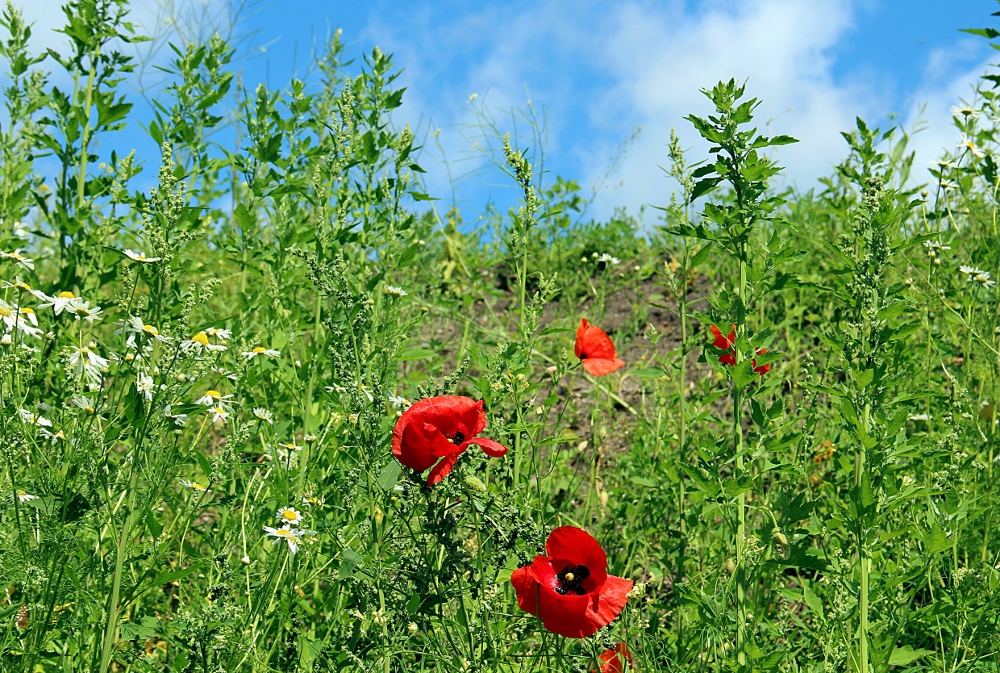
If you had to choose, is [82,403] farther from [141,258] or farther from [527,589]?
[527,589]

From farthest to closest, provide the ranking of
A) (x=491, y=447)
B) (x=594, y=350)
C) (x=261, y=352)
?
(x=261, y=352) → (x=594, y=350) → (x=491, y=447)

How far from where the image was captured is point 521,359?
2258 millimetres

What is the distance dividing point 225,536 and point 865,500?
1579 millimetres

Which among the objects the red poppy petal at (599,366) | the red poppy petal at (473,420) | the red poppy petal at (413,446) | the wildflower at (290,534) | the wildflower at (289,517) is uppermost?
the red poppy petal at (599,366)

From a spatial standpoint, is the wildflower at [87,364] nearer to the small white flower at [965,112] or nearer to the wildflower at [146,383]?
the wildflower at [146,383]

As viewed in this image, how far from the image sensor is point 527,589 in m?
1.60

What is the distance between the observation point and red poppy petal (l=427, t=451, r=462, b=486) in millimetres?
1524

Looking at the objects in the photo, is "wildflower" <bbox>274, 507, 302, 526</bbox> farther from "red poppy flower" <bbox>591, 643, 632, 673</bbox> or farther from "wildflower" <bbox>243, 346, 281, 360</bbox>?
"red poppy flower" <bbox>591, 643, 632, 673</bbox>

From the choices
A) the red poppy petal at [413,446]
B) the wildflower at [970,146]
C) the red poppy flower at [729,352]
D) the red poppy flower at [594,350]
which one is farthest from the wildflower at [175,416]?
the wildflower at [970,146]

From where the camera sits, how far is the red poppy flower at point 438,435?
1521 mm

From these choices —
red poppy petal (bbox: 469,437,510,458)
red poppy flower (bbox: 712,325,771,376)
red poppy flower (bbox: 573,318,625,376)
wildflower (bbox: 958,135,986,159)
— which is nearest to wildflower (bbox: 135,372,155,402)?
red poppy petal (bbox: 469,437,510,458)

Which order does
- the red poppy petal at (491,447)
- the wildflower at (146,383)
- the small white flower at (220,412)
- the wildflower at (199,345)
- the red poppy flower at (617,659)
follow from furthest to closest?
the small white flower at (220,412) < the wildflower at (146,383) < the wildflower at (199,345) < the red poppy flower at (617,659) < the red poppy petal at (491,447)

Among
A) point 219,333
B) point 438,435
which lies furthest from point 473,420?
point 219,333

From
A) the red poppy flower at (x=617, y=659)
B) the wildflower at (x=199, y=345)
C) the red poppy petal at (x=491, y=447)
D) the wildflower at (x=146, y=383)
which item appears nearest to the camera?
the red poppy petal at (x=491, y=447)
